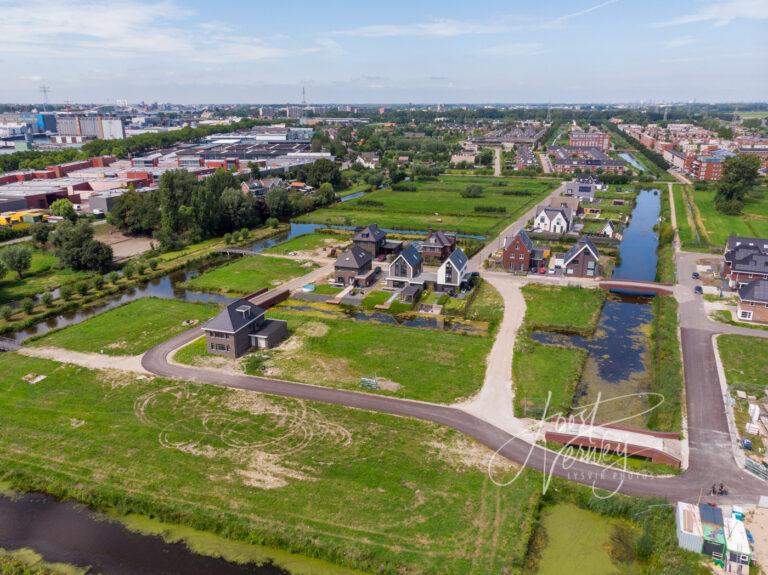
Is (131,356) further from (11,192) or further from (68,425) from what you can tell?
(11,192)

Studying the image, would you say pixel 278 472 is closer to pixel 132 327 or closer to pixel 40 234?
pixel 132 327

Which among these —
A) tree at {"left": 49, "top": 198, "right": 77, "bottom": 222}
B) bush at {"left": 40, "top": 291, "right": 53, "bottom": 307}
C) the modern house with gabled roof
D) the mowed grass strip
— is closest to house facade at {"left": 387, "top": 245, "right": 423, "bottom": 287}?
the mowed grass strip

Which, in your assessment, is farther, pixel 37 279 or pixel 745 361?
pixel 37 279

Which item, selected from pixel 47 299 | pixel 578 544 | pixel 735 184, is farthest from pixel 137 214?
pixel 735 184

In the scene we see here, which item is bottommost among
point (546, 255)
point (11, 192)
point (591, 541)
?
point (591, 541)

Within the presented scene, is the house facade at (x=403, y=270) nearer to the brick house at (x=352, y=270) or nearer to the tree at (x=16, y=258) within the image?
the brick house at (x=352, y=270)

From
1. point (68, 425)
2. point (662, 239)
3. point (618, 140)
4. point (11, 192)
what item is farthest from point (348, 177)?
point (618, 140)
